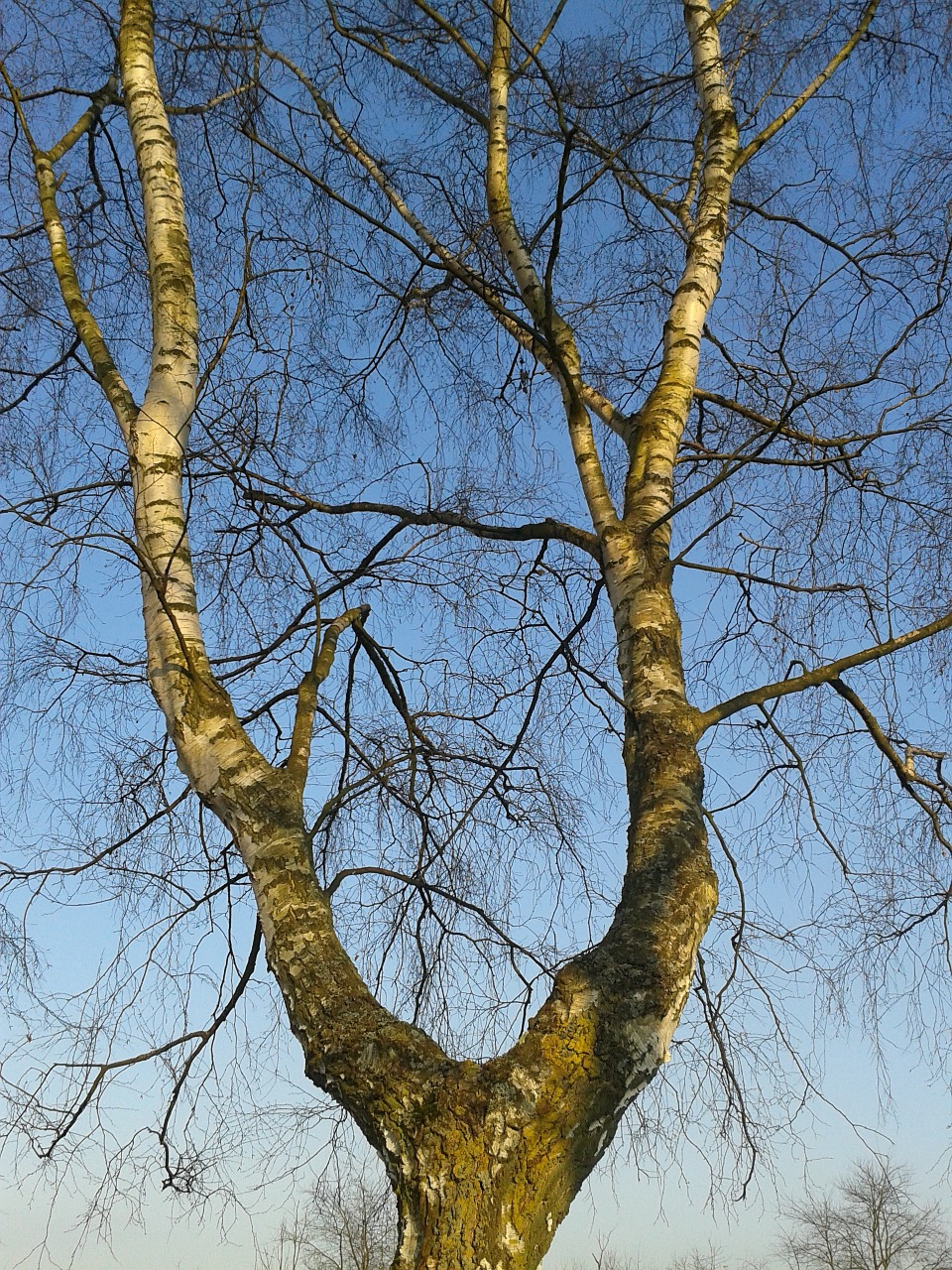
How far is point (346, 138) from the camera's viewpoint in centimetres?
382

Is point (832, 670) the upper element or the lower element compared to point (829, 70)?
lower

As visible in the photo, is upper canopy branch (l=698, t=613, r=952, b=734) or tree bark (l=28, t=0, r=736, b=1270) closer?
tree bark (l=28, t=0, r=736, b=1270)

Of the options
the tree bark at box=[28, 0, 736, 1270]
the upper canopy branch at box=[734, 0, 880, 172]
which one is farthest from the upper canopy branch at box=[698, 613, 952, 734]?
the upper canopy branch at box=[734, 0, 880, 172]

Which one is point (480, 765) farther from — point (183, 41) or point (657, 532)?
point (183, 41)

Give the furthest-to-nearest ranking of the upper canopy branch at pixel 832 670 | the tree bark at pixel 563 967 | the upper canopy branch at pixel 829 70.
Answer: the upper canopy branch at pixel 829 70 < the upper canopy branch at pixel 832 670 < the tree bark at pixel 563 967

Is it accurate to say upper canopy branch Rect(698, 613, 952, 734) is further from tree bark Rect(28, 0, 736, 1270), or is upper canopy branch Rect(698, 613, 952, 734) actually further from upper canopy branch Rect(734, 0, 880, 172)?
upper canopy branch Rect(734, 0, 880, 172)

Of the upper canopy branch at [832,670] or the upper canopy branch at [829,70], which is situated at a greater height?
the upper canopy branch at [829,70]

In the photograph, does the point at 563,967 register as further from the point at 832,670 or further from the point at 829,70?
the point at 829,70

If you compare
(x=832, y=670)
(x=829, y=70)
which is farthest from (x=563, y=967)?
(x=829, y=70)

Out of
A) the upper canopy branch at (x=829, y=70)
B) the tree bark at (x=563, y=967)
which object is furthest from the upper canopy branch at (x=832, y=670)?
the upper canopy branch at (x=829, y=70)

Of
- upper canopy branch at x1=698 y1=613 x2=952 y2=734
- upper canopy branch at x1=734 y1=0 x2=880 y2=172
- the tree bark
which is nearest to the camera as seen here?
the tree bark

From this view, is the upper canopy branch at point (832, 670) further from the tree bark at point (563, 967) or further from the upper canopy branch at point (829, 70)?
the upper canopy branch at point (829, 70)

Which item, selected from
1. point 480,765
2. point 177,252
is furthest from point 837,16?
point 480,765

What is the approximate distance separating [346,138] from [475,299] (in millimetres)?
700
